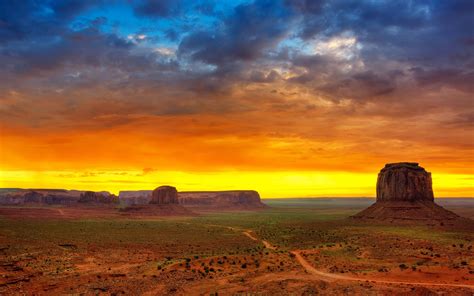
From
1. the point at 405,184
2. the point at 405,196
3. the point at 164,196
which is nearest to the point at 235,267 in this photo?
the point at 405,196

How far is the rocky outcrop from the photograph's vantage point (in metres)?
190

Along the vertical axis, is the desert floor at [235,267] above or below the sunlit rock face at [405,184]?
below

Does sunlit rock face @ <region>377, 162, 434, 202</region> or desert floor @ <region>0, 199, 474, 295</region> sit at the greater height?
sunlit rock face @ <region>377, 162, 434, 202</region>

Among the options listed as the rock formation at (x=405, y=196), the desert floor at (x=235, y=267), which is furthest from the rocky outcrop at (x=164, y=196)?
the desert floor at (x=235, y=267)

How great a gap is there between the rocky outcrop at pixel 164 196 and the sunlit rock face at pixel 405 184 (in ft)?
369

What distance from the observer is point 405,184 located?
11012 cm

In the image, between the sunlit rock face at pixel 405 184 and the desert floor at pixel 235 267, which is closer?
the desert floor at pixel 235 267

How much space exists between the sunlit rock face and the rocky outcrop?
11238 cm

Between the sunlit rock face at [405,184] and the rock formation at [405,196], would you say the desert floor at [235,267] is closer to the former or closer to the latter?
the rock formation at [405,196]

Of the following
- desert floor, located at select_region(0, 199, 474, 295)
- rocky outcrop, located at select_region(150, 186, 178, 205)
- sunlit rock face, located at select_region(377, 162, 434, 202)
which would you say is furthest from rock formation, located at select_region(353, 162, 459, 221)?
rocky outcrop, located at select_region(150, 186, 178, 205)

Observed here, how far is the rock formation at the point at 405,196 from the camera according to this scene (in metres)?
101

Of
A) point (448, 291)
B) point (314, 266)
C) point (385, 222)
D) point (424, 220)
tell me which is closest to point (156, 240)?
A: point (314, 266)

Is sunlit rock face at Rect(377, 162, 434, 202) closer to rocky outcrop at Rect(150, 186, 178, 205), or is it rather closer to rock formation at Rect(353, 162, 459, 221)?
rock formation at Rect(353, 162, 459, 221)

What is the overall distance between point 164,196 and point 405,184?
123m
